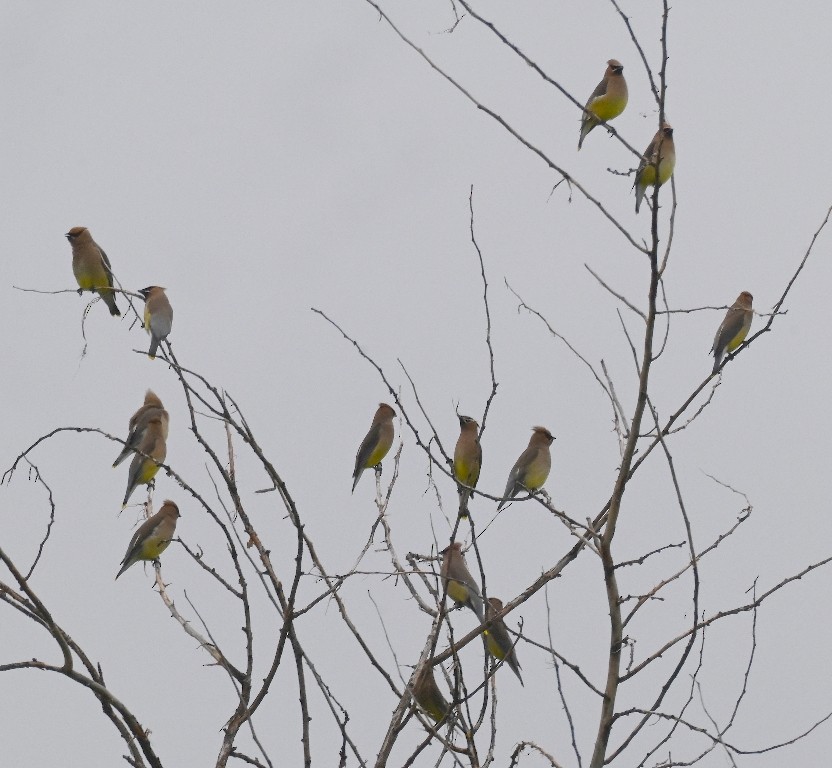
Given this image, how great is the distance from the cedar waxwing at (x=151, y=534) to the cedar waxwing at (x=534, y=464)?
73.2 inches

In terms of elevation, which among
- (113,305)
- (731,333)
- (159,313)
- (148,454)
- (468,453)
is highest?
(731,333)

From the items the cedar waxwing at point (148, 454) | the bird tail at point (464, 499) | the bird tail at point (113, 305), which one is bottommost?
the bird tail at point (464, 499)

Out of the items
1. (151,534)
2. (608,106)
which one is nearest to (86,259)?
(151,534)

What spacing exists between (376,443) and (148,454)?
1.33m

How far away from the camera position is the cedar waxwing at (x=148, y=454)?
7652 millimetres

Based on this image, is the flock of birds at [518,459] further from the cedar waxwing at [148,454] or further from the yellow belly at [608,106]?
the cedar waxwing at [148,454]

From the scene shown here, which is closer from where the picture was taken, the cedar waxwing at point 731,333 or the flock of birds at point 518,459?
the flock of birds at point 518,459

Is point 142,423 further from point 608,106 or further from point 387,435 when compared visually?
point 608,106

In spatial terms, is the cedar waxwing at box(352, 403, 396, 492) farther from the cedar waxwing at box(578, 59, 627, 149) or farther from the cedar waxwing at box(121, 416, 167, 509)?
the cedar waxwing at box(578, 59, 627, 149)

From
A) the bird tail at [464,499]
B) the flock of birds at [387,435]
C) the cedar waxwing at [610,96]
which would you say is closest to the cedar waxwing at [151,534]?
the flock of birds at [387,435]

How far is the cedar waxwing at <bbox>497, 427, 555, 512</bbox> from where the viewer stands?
278 inches

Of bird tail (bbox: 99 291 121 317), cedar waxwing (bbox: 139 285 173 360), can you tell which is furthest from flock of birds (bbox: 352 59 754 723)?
bird tail (bbox: 99 291 121 317)

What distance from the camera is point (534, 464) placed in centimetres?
713

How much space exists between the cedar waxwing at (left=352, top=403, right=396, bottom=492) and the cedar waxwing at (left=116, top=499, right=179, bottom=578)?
1.13 metres
